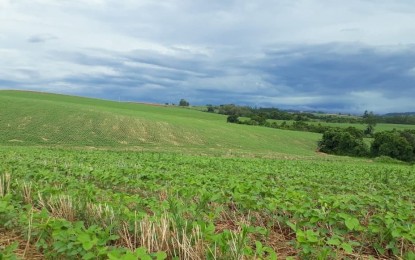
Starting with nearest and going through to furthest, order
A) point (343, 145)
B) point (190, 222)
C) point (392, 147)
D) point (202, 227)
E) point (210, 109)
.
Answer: point (202, 227)
point (190, 222)
point (392, 147)
point (343, 145)
point (210, 109)

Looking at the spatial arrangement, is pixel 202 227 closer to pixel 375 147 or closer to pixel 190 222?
pixel 190 222

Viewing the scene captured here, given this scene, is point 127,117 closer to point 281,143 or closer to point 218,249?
point 281,143

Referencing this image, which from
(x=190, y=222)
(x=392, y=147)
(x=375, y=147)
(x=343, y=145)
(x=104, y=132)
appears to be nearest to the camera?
(x=190, y=222)

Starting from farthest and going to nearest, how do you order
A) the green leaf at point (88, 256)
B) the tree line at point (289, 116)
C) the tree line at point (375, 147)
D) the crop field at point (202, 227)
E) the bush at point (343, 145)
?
the tree line at point (289, 116) → the bush at point (343, 145) → the tree line at point (375, 147) → the crop field at point (202, 227) → the green leaf at point (88, 256)

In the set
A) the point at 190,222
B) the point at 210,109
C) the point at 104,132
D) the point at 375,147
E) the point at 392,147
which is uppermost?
the point at 210,109

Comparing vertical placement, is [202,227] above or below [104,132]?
above

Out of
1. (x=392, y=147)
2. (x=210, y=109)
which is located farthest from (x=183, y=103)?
(x=392, y=147)

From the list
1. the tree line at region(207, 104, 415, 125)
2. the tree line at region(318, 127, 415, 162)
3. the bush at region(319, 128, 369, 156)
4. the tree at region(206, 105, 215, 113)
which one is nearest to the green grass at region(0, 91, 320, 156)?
the bush at region(319, 128, 369, 156)

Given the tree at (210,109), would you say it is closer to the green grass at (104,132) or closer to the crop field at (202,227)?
the green grass at (104,132)

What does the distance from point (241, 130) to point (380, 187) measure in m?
59.4

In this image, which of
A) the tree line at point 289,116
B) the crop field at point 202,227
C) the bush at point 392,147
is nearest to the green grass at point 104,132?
the bush at point 392,147

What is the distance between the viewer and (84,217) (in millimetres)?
5637

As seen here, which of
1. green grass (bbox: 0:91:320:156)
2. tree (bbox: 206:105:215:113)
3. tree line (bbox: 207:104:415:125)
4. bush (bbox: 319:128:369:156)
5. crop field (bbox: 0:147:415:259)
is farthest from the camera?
tree (bbox: 206:105:215:113)

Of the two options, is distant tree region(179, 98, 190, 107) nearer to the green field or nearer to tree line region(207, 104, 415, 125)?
tree line region(207, 104, 415, 125)
